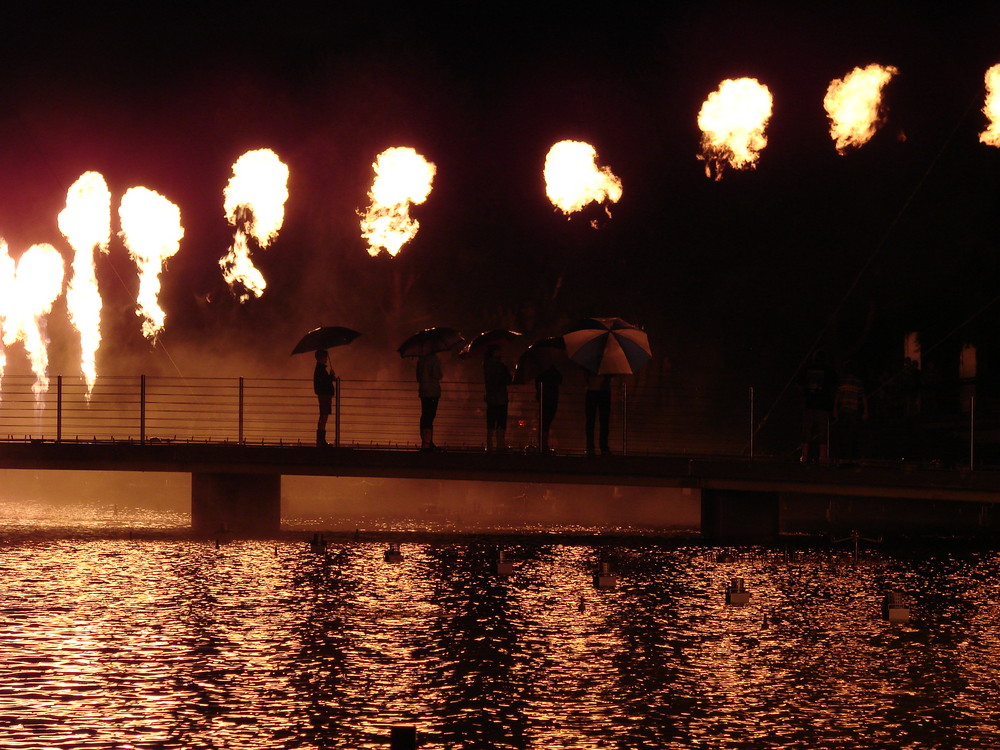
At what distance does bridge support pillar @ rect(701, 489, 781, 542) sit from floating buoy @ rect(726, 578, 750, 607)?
7.93 m

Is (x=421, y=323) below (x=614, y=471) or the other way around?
the other way around

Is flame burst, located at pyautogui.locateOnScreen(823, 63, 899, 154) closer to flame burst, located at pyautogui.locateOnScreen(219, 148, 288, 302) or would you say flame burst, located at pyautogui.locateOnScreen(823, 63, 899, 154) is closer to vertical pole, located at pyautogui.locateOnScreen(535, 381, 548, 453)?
flame burst, located at pyautogui.locateOnScreen(219, 148, 288, 302)

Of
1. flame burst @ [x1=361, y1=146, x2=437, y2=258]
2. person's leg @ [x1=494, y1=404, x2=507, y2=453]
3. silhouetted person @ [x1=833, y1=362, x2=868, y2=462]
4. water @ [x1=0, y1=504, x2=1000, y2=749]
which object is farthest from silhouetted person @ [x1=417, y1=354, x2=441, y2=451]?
flame burst @ [x1=361, y1=146, x2=437, y2=258]

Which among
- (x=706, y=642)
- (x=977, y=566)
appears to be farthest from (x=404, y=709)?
(x=977, y=566)

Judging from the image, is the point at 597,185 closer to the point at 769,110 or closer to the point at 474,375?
the point at 769,110

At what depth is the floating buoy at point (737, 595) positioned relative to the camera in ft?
46.5

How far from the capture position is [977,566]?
18.2 metres

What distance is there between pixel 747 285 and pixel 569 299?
20.4ft

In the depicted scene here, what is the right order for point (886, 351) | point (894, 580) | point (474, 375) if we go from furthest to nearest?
1. point (474, 375)
2. point (886, 351)
3. point (894, 580)

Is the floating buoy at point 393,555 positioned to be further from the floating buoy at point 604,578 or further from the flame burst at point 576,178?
the flame burst at point 576,178

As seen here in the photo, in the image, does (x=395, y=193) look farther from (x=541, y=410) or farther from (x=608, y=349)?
(x=608, y=349)

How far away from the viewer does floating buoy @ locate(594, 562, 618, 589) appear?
51.3ft

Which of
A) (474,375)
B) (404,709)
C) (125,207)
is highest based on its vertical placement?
(125,207)

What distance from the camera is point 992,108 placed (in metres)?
34.5
